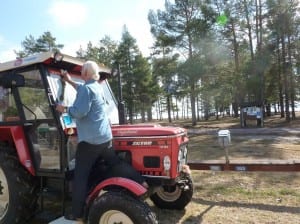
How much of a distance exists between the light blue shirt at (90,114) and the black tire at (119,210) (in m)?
0.66

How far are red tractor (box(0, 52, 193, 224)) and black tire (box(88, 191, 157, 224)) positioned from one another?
11mm

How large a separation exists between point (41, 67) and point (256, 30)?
2792 cm

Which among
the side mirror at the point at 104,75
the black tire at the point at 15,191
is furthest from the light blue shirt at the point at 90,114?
the side mirror at the point at 104,75

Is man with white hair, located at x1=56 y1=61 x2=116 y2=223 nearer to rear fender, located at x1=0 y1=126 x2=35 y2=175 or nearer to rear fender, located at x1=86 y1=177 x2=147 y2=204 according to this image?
rear fender, located at x1=86 y1=177 x2=147 y2=204

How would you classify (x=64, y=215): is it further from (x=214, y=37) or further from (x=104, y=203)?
(x=214, y=37)

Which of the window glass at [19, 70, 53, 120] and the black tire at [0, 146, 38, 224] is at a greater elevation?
the window glass at [19, 70, 53, 120]

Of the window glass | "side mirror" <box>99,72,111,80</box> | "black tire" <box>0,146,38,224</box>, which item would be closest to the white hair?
the window glass

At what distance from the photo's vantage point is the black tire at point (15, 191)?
449 cm

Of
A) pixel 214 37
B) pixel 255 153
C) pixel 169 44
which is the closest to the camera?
pixel 255 153

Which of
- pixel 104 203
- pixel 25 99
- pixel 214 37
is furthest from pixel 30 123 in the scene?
pixel 214 37

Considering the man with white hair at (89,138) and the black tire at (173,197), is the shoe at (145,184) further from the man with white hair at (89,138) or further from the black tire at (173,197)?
the black tire at (173,197)

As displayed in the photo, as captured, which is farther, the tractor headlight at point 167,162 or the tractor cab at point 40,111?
the tractor cab at point 40,111

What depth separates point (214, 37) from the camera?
26.9 meters

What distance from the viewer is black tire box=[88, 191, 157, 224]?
362 centimetres
